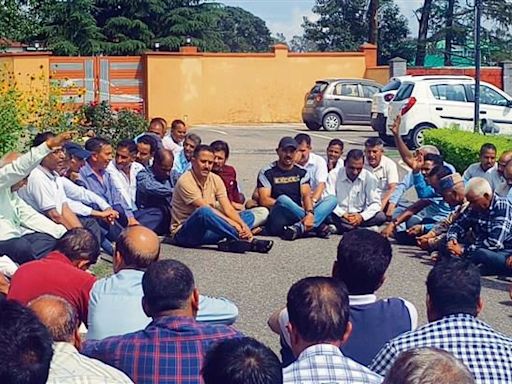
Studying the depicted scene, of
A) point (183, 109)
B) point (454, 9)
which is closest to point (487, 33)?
point (454, 9)

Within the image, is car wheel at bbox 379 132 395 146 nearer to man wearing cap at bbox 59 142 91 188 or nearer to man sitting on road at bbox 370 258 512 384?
man wearing cap at bbox 59 142 91 188

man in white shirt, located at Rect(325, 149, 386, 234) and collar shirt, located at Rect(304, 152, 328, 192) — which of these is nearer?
man in white shirt, located at Rect(325, 149, 386, 234)

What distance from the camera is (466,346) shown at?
4.62 metres

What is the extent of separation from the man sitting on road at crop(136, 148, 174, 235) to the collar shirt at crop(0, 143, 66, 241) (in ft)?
8.26

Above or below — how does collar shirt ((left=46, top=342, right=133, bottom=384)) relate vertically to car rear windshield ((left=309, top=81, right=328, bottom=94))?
below

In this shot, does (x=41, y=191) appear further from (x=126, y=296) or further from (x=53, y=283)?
(x=126, y=296)

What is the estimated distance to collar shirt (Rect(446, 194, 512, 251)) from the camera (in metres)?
9.73

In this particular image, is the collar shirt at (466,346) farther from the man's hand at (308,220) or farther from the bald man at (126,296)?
the man's hand at (308,220)

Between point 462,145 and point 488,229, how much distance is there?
648 centimetres

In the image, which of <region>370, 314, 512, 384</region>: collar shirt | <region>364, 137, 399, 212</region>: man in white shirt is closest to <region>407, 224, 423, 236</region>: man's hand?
<region>364, 137, 399, 212</region>: man in white shirt

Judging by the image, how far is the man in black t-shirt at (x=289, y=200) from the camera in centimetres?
1205

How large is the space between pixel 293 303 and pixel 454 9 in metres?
49.7

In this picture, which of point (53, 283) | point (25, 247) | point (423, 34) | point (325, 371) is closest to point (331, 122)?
point (423, 34)

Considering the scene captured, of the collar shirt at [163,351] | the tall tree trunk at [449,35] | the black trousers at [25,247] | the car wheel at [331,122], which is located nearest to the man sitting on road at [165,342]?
the collar shirt at [163,351]
